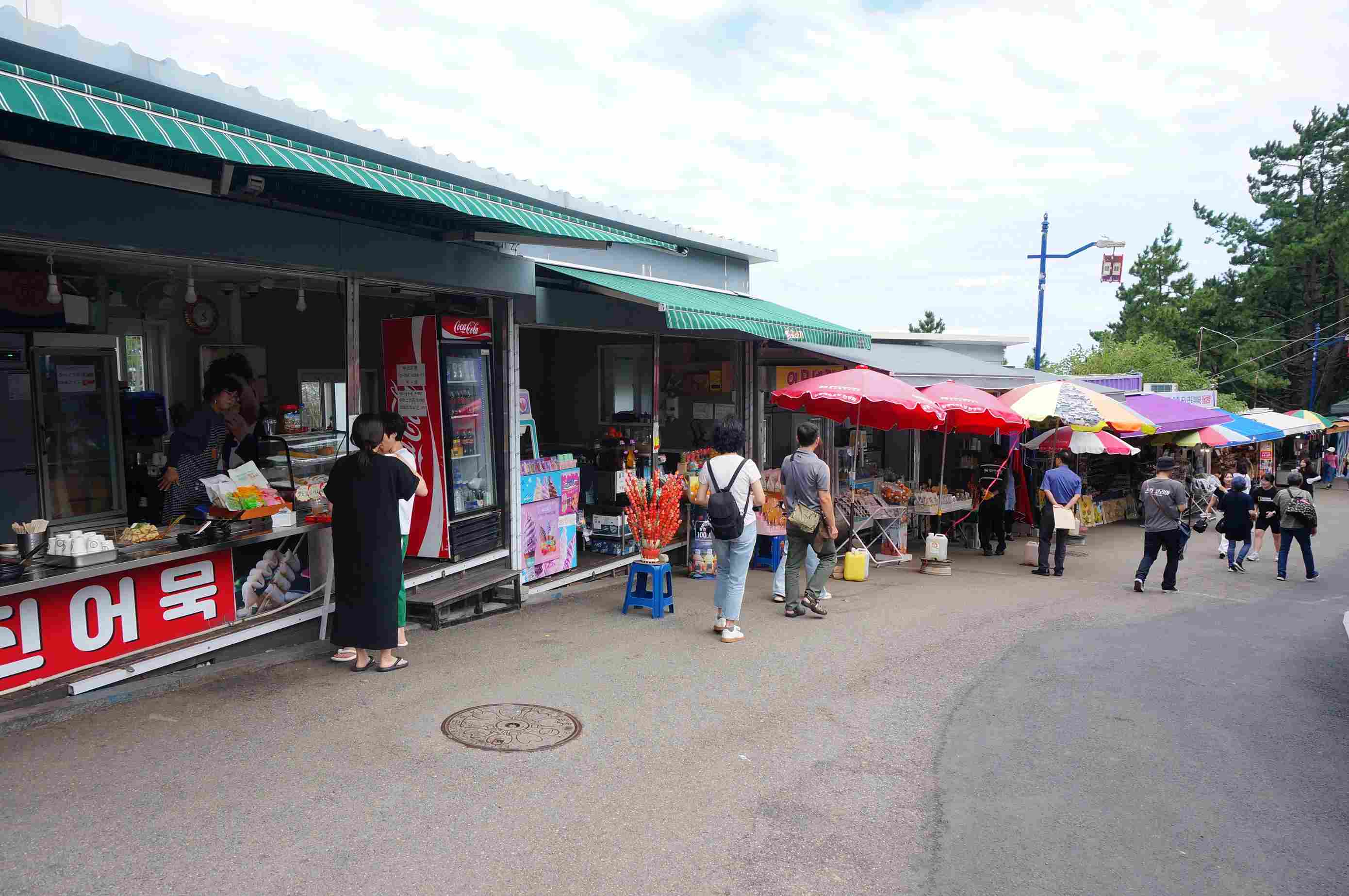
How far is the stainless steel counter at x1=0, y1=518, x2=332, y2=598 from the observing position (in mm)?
4891

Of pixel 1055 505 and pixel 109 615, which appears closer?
pixel 109 615

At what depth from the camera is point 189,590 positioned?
5961mm

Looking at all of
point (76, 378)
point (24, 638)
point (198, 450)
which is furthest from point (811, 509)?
point (76, 378)

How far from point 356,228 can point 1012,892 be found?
588 cm

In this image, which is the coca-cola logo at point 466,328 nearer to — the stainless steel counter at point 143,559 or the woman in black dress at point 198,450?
the woman in black dress at point 198,450

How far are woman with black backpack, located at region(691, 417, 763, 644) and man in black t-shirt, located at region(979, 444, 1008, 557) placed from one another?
7079 mm

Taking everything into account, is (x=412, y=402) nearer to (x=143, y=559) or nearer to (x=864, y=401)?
(x=143, y=559)

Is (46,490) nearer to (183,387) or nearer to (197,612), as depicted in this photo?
(183,387)

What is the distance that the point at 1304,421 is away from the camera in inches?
993

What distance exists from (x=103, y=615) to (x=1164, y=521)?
431 inches

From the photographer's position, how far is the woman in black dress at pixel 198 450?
271 inches

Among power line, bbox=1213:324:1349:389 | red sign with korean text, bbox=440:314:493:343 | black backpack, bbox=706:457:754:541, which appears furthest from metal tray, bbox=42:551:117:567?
power line, bbox=1213:324:1349:389

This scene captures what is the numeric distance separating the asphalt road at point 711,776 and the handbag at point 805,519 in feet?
3.22

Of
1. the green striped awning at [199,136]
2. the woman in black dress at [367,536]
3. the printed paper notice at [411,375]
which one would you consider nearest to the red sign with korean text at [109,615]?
the woman in black dress at [367,536]
